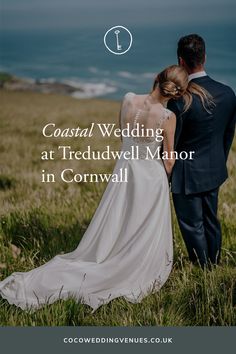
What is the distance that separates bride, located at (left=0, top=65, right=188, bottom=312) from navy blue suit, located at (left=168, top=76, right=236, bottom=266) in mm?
135

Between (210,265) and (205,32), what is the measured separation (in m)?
2.04

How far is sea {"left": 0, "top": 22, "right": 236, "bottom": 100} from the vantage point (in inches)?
298

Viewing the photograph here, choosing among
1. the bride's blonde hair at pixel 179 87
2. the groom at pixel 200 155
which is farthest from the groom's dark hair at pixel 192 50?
the bride's blonde hair at pixel 179 87

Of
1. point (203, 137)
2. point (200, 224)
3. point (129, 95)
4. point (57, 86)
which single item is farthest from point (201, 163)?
point (57, 86)

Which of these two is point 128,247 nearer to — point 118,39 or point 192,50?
point 192,50

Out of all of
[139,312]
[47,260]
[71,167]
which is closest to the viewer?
[139,312]

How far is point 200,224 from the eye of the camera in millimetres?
7363

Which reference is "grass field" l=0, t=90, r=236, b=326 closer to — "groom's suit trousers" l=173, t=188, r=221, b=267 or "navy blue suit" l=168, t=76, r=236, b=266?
"groom's suit trousers" l=173, t=188, r=221, b=267

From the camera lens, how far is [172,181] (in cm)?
722

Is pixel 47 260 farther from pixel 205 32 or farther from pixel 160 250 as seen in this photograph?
pixel 205 32

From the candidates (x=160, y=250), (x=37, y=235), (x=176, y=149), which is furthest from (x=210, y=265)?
(x=37, y=235)

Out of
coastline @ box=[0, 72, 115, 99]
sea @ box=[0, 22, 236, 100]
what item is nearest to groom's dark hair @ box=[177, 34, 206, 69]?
sea @ box=[0, 22, 236, 100]

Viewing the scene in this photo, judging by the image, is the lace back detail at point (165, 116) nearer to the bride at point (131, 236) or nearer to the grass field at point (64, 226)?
the bride at point (131, 236)

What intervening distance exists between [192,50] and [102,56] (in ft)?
3.32
